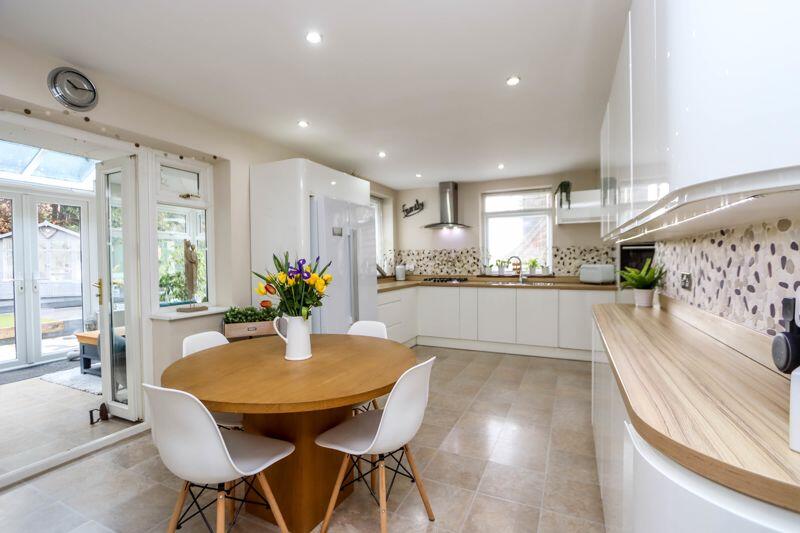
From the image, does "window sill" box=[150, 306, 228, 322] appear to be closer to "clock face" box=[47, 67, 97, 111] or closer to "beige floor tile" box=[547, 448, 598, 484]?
"clock face" box=[47, 67, 97, 111]

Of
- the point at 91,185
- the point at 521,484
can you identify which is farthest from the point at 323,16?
the point at 91,185

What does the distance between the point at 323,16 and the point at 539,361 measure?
12.9ft

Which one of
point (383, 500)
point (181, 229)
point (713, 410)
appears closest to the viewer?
point (713, 410)

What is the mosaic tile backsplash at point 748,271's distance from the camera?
1.09 meters

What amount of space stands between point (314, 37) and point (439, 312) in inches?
146

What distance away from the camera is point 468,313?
4828mm

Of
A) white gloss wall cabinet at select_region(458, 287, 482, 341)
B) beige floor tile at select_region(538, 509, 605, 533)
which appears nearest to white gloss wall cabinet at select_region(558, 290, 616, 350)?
white gloss wall cabinet at select_region(458, 287, 482, 341)

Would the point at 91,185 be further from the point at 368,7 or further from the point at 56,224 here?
the point at 368,7

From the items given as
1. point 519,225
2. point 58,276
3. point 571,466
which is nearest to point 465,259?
point 519,225

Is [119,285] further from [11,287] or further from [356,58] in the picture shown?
[11,287]

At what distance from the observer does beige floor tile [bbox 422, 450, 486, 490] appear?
201 cm

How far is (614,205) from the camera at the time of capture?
7.29ft

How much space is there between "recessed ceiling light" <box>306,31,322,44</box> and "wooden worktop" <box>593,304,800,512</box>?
2006 millimetres

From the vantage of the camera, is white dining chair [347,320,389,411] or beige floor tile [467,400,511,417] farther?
beige floor tile [467,400,511,417]
